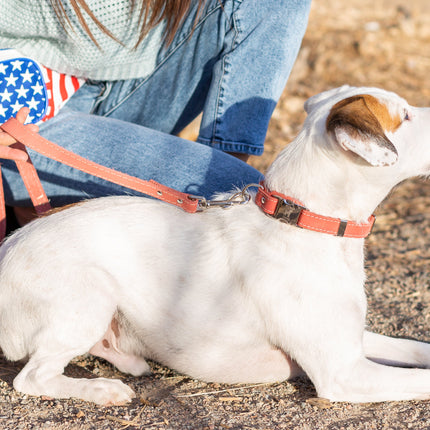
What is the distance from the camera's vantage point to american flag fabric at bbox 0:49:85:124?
318cm

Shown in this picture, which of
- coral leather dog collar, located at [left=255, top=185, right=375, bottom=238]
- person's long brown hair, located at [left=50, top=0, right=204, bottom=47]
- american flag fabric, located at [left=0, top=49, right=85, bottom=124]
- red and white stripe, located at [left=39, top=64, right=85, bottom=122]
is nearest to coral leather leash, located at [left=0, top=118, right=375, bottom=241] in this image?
coral leather dog collar, located at [left=255, top=185, right=375, bottom=238]

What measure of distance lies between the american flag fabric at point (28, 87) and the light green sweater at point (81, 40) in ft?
0.18

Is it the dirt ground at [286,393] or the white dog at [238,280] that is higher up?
the white dog at [238,280]

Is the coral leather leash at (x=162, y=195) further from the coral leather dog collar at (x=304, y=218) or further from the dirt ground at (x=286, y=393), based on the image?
the dirt ground at (x=286, y=393)

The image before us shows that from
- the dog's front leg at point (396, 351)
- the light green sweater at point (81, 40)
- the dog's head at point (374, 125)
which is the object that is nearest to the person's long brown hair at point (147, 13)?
the light green sweater at point (81, 40)

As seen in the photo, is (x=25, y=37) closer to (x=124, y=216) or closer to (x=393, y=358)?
(x=124, y=216)

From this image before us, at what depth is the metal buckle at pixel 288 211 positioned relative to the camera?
2379mm

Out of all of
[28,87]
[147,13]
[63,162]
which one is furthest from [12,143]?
[147,13]

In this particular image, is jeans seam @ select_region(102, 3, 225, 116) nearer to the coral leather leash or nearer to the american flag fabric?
the american flag fabric

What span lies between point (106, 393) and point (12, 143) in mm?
1281

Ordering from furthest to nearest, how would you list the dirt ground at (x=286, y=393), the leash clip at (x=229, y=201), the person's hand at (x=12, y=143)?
the person's hand at (x=12, y=143)
the leash clip at (x=229, y=201)
the dirt ground at (x=286, y=393)

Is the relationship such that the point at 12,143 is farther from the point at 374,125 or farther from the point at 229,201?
the point at 374,125

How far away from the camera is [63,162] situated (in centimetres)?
269

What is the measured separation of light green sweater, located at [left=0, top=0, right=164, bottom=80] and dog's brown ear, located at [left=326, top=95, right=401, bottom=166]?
60.8 inches
